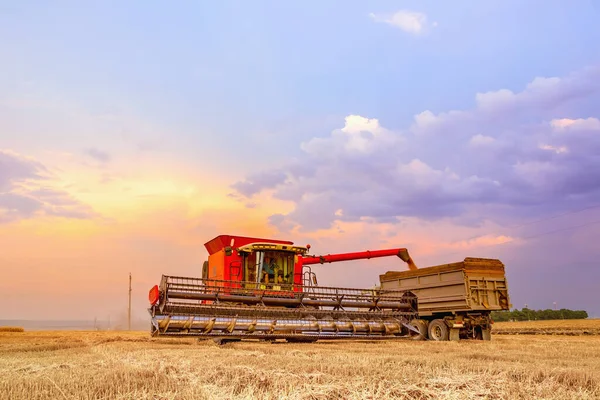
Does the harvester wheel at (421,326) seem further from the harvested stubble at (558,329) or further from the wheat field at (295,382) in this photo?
the wheat field at (295,382)

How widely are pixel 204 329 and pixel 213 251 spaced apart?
5.78m

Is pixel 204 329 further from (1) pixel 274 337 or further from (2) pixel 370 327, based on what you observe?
(2) pixel 370 327

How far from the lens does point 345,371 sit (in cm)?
561

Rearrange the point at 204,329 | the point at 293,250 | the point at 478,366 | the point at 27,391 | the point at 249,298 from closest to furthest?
1. the point at 27,391
2. the point at 478,366
3. the point at 204,329
4. the point at 249,298
5. the point at 293,250

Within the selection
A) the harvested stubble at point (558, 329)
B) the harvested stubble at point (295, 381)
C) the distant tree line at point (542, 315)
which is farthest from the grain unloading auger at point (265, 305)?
the distant tree line at point (542, 315)

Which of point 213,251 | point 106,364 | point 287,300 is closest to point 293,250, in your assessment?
point 287,300

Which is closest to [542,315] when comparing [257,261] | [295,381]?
[257,261]

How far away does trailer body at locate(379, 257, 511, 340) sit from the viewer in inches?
635

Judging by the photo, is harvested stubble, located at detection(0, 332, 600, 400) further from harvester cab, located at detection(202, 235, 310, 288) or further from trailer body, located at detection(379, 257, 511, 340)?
trailer body, located at detection(379, 257, 511, 340)

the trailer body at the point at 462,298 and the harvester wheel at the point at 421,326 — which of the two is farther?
the harvester wheel at the point at 421,326

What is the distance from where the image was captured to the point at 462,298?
632 inches

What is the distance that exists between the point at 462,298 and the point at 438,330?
158cm

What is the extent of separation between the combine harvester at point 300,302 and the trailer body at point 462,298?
33 millimetres

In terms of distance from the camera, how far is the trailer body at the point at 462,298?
16.1 metres
